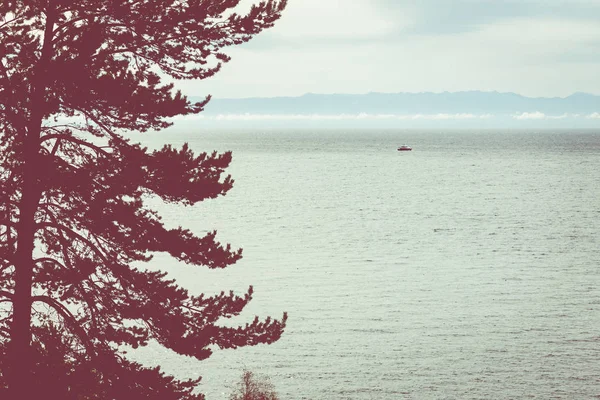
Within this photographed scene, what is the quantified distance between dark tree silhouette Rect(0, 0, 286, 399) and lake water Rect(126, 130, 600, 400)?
22131mm

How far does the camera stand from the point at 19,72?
14766 mm

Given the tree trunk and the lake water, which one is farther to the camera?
the lake water

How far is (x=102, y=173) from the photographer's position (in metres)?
14.7

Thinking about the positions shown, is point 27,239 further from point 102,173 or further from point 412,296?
point 412,296

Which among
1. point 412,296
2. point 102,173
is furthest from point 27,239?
point 412,296

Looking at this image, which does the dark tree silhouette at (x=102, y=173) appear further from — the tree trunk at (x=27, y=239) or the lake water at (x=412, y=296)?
the lake water at (x=412, y=296)

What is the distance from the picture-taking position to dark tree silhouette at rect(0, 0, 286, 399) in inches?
558

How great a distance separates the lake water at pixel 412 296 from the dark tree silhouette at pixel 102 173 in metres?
22.1

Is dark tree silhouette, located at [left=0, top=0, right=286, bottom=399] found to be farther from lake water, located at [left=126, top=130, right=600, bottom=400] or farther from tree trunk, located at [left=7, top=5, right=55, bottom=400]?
lake water, located at [left=126, top=130, right=600, bottom=400]

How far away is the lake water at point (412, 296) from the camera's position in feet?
127

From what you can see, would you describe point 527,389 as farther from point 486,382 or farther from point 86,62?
point 86,62

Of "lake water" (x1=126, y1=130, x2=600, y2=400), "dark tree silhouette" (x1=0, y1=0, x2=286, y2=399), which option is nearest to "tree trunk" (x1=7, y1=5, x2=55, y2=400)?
"dark tree silhouette" (x1=0, y1=0, x2=286, y2=399)

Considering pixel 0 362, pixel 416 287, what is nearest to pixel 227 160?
pixel 0 362

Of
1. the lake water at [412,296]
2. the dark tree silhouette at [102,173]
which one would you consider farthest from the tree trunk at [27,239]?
the lake water at [412,296]
